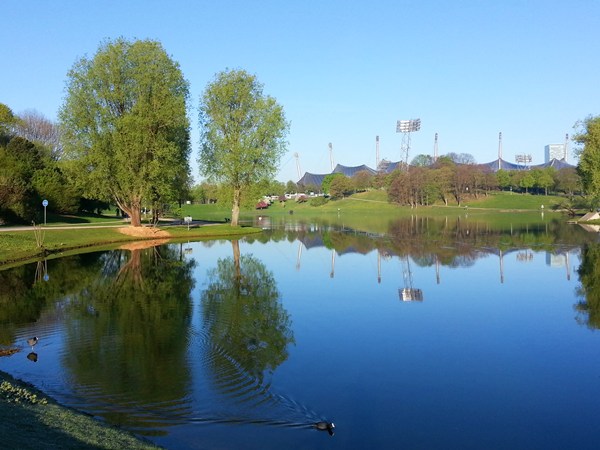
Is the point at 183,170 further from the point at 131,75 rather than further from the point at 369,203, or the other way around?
the point at 369,203

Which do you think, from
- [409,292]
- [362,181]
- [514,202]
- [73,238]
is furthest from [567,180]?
[409,292]

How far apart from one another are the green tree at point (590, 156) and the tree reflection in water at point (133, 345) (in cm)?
6408

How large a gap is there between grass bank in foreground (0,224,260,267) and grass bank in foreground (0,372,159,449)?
907 inches

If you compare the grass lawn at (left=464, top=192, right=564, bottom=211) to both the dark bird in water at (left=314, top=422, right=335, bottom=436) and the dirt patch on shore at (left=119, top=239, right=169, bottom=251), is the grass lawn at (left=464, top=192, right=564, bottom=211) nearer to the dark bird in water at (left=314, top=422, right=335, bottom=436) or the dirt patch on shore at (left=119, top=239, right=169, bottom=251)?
the dirt patch on shore at (left=119, top=239, right=169, bottom=251)

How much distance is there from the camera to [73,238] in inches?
1640

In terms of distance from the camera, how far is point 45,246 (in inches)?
1433

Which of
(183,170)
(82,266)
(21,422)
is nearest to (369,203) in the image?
(183,170)

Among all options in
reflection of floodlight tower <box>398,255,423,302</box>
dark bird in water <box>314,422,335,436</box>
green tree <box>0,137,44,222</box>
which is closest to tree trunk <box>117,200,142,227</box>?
green tree <box>0,137,44,222</box>

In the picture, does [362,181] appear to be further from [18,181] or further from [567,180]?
[18,181]

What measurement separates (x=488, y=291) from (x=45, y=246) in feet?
88.5

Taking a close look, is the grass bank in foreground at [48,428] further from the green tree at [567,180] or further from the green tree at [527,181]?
the green tree at [527,181]

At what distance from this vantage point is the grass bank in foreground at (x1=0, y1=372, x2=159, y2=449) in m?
7.49

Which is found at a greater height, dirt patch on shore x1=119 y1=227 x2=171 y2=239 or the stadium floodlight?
the stadium floodlight

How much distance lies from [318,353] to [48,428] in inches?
Answer: 281
